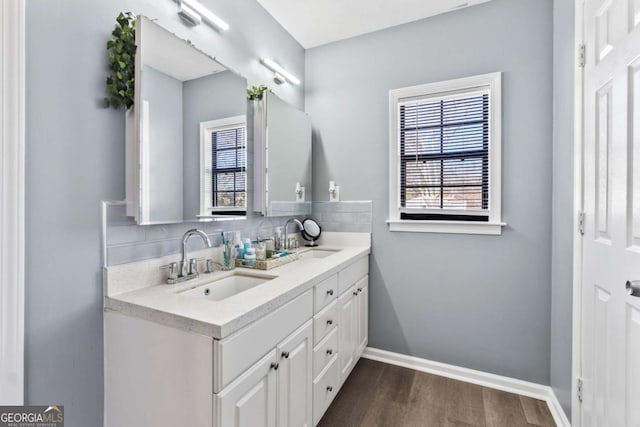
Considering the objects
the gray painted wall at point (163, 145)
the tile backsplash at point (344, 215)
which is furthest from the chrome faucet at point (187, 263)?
the tile backsplash at point (344, 215)

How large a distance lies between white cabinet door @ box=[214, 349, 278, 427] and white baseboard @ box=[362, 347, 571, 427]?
4.86 ft

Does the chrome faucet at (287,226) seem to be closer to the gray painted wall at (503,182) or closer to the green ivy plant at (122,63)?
the gray painted wall at (503,182)

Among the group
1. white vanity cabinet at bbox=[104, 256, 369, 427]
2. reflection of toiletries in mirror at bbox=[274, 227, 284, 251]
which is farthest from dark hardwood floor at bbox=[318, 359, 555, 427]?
reflection of toiletries in mirror at bbox=[274, 227, 284, 251]

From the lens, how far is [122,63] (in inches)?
50.4

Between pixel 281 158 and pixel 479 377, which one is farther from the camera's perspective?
pixel 281 158

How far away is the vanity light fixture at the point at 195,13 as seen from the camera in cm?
156

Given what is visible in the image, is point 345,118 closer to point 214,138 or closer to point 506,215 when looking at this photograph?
point 214,138

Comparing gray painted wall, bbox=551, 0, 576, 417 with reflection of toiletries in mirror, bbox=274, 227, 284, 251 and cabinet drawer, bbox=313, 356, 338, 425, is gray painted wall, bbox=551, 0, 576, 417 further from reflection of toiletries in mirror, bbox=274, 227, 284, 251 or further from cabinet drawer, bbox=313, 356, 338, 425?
reflection of toiletries in mirror, bbox=274, 227, 284, 251

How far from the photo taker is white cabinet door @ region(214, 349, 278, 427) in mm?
997

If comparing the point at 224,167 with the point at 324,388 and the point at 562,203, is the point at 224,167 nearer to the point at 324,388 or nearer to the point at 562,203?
the point at 324,388

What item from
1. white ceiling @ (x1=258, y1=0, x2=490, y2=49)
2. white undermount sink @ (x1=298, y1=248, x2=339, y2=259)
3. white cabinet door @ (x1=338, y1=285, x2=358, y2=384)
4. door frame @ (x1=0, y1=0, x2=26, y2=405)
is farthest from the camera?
white undermount sink @ (x1=298, y1=248, x2=339, y2=259)

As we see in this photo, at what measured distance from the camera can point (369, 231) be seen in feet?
8.43

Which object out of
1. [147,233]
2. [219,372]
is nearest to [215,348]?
[219,372]

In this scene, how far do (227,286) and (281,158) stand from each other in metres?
1.08
